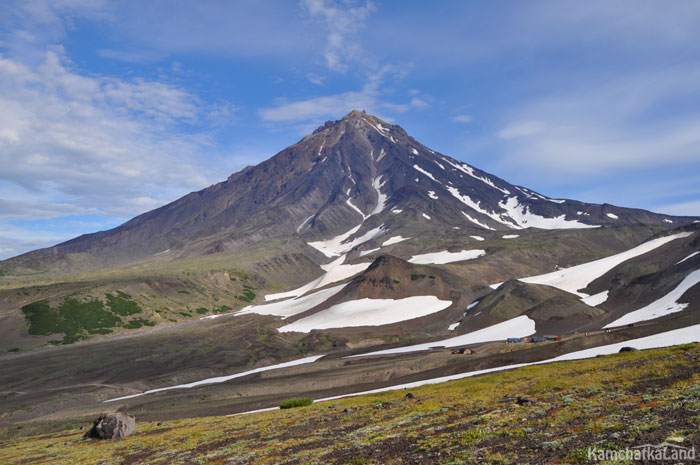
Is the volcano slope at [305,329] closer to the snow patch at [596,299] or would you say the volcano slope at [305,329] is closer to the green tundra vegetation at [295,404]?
the snow patch at [596,299]

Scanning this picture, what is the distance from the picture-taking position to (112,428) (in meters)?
40.7

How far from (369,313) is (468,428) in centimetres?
12551

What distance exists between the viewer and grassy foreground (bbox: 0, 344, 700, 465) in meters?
15.9

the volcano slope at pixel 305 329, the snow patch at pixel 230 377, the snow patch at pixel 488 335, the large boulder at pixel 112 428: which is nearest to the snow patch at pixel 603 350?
the volcano slope at pixel 305 329

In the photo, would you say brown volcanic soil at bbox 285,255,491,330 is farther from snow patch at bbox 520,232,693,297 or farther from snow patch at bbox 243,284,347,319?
snow patch at bbox 520,232,693,297

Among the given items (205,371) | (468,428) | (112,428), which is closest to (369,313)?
(205,371)

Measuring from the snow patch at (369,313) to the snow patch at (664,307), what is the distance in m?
57.8

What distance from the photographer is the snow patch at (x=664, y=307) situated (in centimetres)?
8869

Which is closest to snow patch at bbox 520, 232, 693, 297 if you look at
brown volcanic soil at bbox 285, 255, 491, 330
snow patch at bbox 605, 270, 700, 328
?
brown volcanic soil at bbox 285, 255, 491, 330

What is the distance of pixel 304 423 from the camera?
3300cm

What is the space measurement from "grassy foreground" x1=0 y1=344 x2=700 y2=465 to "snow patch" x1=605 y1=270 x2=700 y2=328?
210ft

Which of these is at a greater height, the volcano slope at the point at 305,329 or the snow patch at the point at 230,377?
the volcano slope at the point at 305,329

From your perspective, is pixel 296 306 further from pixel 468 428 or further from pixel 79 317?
pixel 468 428

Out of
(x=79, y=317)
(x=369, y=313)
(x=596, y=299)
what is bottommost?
(x=596, y=299)
